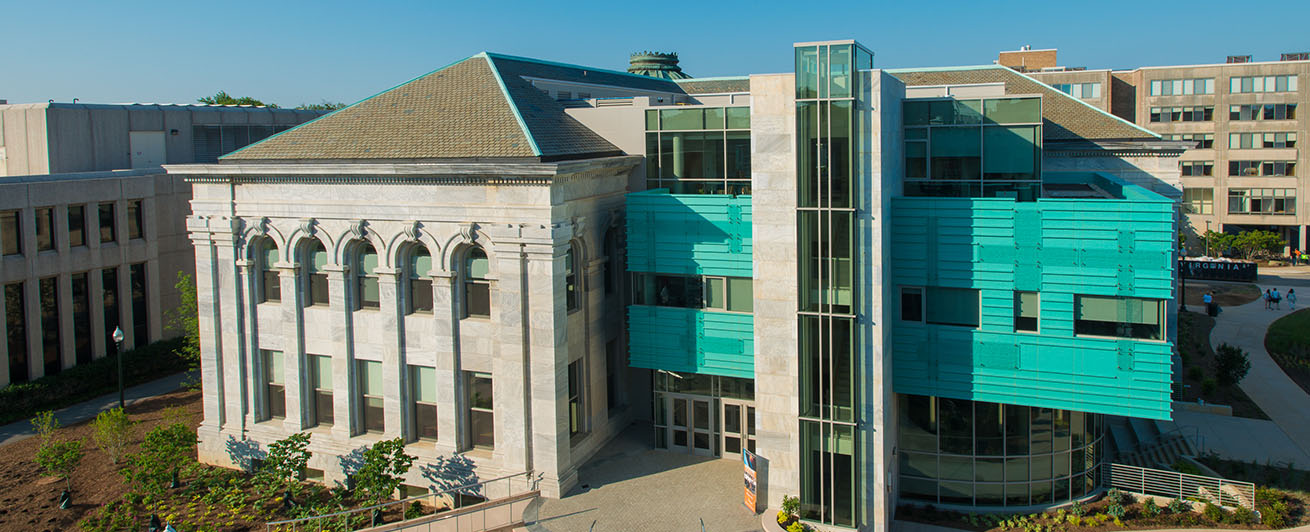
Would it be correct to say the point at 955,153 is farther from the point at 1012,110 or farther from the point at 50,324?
the point at 50,324

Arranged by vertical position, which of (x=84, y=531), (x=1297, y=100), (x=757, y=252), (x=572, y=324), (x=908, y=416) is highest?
(x=1297, y=100)

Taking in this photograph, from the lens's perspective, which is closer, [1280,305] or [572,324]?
[572,324]

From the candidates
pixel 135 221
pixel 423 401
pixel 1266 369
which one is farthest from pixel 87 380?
pixel 1266 369

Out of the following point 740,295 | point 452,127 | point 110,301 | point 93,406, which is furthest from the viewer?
point 110,301

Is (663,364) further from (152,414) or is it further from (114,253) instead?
(114,253)

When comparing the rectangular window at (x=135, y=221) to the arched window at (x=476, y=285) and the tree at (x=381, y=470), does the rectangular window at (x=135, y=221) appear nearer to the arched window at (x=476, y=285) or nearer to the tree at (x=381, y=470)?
the tree at (x=381, y=470)

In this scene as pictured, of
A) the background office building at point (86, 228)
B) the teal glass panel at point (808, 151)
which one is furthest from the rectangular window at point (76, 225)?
the teal glass panel at point (808, 151)

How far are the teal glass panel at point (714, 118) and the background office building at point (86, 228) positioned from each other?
29.2m

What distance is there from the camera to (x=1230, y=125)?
8431 centimetres

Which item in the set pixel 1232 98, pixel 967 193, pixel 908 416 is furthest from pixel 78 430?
pixel 1232 98

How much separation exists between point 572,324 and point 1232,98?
7820 cm

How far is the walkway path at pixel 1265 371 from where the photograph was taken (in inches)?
1485

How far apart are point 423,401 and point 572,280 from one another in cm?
601

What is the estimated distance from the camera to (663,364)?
30.6m
